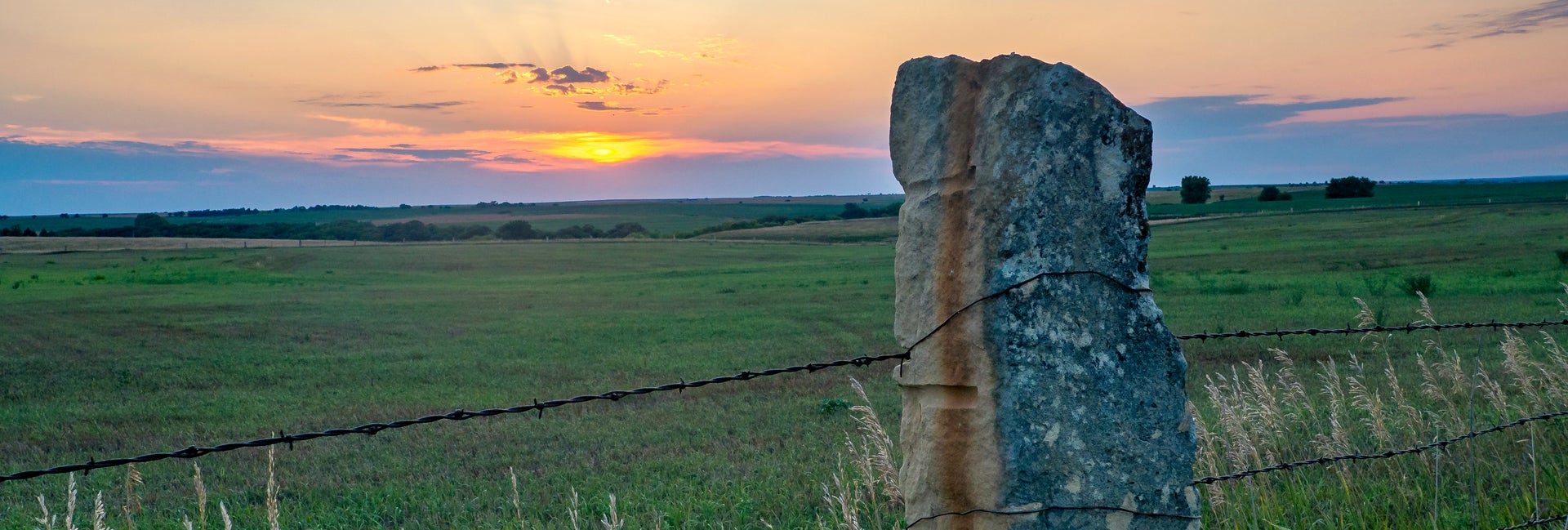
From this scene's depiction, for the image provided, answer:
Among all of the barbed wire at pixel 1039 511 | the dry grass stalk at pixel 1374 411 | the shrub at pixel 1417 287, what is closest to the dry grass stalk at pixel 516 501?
the barbed wire at pixel 1039 511

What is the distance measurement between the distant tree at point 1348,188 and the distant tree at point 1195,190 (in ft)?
37.0

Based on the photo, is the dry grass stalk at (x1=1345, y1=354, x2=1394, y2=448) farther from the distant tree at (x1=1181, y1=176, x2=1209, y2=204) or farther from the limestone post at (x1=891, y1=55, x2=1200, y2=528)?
the distant tree at (x1=1181, y1=176, x2=1209, y2=204)

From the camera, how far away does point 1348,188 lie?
312 ft

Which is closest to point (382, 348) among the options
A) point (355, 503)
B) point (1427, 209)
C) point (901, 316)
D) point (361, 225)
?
point (355, 503)

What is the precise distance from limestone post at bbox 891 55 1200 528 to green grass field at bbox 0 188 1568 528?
7.49 feet

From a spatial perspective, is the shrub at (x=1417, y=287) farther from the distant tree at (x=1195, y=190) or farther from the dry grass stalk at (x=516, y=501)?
the distant tree at (x=1195, y=190)

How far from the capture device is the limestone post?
2604mm

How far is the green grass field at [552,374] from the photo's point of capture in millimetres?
7152

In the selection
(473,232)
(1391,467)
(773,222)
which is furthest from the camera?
(773,222)

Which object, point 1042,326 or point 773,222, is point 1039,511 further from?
point 773,222

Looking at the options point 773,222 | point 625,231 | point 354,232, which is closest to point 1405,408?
point 625,231

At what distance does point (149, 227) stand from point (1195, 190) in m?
110

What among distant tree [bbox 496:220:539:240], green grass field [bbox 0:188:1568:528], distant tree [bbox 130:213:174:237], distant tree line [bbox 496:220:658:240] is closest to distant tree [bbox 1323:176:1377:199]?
green grass field [bbox 0:188:1568:528]

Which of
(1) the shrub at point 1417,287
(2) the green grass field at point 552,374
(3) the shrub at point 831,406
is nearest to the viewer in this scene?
(2) the green grass field at point 552,374
